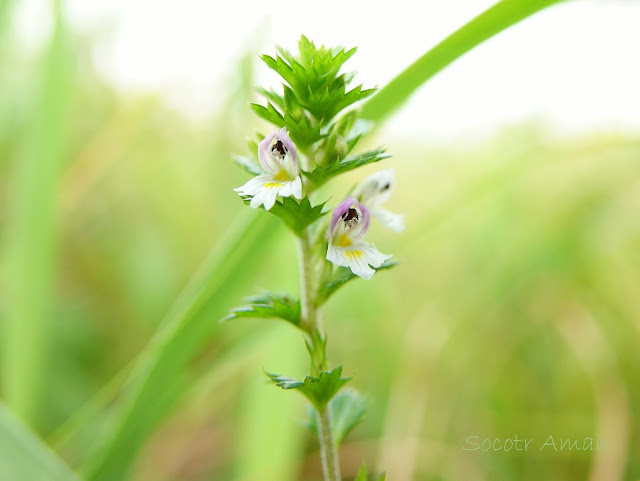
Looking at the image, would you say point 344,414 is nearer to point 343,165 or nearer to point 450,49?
point 343,165

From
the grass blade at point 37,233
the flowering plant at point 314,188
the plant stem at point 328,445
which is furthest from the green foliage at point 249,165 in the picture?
the grass blade at point 37,233

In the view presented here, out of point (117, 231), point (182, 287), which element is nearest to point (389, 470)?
point (182, 287)

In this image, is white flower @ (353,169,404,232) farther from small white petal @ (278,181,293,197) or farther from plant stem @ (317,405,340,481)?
plant stem @ (317,405,340,481)

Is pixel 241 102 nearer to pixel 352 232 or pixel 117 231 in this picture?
pixel 117 231

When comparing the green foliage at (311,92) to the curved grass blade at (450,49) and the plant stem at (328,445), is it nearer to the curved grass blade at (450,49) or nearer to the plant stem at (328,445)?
the curved grass blade at (450,49)

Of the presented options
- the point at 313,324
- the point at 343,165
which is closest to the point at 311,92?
the point at 343,165

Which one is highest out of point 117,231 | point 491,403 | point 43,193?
point 117,231

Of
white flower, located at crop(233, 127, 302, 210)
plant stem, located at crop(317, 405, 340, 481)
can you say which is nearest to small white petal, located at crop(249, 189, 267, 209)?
white flower, located at crop(233, 127, 302, 210)
